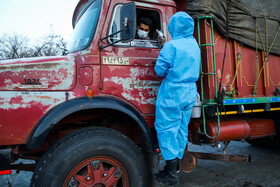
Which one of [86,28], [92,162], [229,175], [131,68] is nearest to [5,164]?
[92,162]

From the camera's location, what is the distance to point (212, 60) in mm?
3178

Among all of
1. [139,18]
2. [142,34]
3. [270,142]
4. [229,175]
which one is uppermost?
[139,18]

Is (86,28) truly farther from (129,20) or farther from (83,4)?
(129,20)

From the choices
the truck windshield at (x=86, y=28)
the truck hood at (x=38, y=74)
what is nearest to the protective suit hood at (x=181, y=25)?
the truck windshield at (x=86, y=28)

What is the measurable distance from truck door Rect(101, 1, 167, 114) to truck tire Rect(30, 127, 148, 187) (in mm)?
554

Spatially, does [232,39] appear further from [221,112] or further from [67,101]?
[67,101]

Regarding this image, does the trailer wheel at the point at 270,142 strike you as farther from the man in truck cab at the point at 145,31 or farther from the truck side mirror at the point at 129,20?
the truck side mirror at the point at 129,20

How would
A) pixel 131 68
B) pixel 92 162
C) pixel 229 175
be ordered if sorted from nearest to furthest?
1. pixel 92 162
2. pixel 131 68
3. pixel 229 175

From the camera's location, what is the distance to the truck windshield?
2.83 metres

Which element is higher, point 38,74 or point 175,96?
point 38,74

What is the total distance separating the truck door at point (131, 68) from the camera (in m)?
2.76

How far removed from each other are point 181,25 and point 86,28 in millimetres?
1244

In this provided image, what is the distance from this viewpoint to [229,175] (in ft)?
13.4

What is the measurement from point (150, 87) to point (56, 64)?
3.91ft
